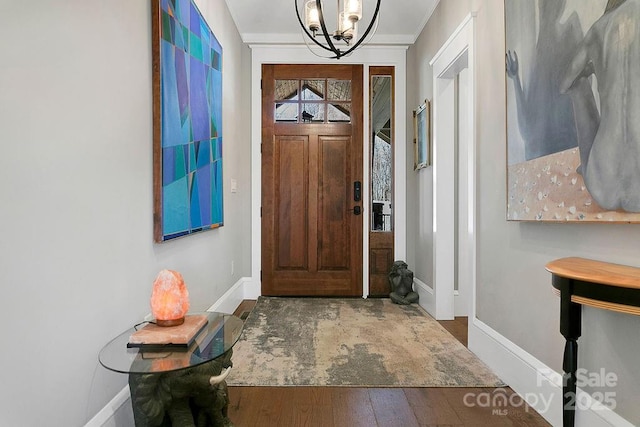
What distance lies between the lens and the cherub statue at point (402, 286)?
12.0 ft

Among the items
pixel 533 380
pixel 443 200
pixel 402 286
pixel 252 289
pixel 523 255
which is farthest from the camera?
pixel 252 289

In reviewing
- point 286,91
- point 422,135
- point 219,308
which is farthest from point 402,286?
point 286,91

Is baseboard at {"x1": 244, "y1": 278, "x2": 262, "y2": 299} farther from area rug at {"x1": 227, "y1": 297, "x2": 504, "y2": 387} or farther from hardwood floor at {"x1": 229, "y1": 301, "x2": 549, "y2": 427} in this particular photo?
hardwood floor at {"x1": 229, "y1": 301, "x2": 549, "y2": 427}

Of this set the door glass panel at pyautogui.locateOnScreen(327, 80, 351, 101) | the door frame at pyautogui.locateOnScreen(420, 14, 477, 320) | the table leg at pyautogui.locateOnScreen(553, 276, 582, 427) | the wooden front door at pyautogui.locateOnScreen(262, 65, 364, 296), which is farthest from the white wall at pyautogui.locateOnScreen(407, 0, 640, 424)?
the wooden front door at pyautogui.locateOnScreen(262, 65, 364, 296)

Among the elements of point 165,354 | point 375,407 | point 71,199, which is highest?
point 71,199

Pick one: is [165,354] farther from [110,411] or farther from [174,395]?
[110,411]

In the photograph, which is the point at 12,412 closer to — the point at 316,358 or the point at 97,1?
the point at 97,1

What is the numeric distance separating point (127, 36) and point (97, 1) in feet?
0.64

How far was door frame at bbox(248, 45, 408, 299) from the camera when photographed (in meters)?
3.95

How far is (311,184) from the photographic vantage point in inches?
157

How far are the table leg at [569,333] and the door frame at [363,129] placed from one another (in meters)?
2.68

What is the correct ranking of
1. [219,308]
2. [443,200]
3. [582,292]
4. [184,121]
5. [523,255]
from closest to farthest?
[582,292], [523,255], [184,121], [219,308], [443,200]

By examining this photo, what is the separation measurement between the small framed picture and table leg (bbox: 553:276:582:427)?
2250 millimetres

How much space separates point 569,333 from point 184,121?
1.98 metres
